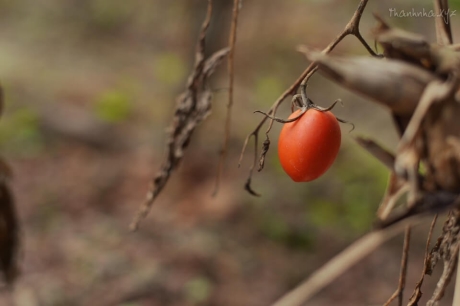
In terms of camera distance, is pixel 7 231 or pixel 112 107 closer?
pixel 7 231

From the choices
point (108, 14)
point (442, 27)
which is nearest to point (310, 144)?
point (442, 27)

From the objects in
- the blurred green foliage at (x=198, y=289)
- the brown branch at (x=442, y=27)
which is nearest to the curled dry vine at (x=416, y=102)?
the brown branch at (x=442, y=27)

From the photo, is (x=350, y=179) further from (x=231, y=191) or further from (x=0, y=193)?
(x=0, y=193)

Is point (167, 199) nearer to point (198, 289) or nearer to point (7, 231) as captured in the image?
point (198, 289)

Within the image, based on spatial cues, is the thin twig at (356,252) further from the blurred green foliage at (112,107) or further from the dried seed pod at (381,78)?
the blurred green foliage at (112,107)

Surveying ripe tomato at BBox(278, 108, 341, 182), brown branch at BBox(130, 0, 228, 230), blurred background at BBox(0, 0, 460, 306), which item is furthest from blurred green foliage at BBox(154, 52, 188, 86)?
ripe tomato at BBox(278, 108, 341, 182)

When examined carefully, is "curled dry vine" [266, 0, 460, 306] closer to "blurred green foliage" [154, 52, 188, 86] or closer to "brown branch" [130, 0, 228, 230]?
"brown branch" [130, 0, 228, 230]

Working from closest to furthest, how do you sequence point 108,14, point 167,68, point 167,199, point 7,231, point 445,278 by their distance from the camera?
point 445,278 → point 7,231 → point 167,199 → point 167,68 → point 108,14
